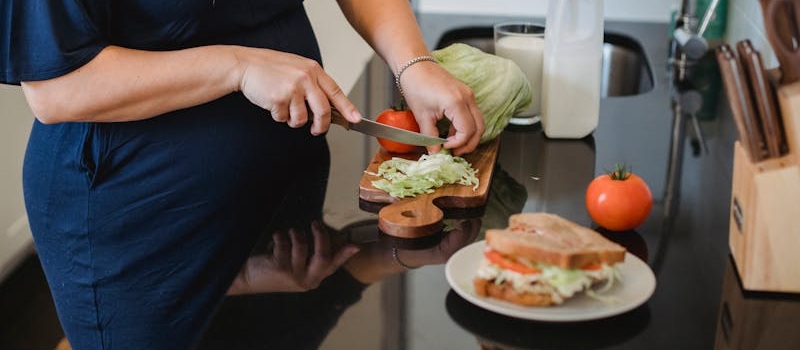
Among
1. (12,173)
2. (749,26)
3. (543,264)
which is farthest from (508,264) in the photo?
(12,173)

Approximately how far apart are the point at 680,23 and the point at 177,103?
1.32m

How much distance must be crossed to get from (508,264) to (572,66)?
2.45 ft

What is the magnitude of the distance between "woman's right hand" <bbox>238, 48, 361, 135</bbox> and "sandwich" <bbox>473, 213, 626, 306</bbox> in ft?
1.32

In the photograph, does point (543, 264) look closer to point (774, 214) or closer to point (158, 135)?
point (774, 214)

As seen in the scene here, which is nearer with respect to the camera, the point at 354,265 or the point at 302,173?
the point at 354,265

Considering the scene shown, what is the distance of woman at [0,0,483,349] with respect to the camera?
1.31 meters

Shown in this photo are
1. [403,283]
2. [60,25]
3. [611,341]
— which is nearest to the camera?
[611,341]

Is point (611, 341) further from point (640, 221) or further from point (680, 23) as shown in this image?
point (680, 23)

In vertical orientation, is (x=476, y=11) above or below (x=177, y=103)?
below

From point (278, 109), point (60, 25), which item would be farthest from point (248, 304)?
point (60, 25)

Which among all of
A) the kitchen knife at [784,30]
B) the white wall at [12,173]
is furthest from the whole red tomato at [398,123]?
the white wall at [12,173]

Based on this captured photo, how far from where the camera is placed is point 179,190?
1442mm

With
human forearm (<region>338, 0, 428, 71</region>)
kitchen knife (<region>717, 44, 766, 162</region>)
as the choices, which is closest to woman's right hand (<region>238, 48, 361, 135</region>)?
human forearm (<region>338, 0, 428, 71</region>)

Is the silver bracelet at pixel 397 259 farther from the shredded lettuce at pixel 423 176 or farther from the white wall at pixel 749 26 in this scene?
the white wall at pixel 749 26
